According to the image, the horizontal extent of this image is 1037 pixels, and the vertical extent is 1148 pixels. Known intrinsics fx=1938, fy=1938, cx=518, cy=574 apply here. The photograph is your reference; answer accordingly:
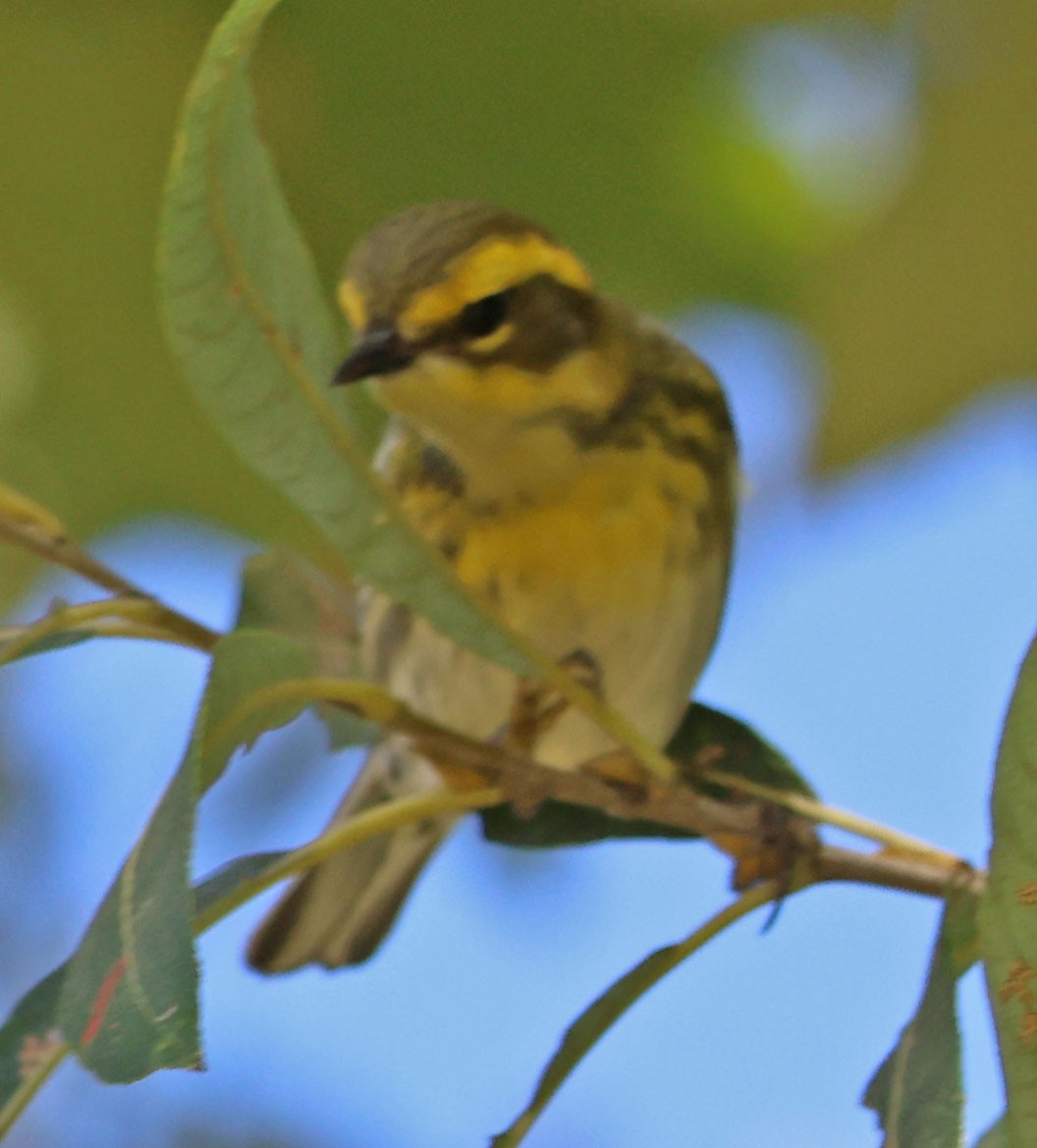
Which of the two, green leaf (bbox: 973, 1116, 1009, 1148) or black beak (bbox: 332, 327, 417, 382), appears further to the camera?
black beak (bbox: 332, 327, 417, 382)

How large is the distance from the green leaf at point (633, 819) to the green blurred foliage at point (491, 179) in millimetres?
475

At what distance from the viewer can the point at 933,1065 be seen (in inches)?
48.1

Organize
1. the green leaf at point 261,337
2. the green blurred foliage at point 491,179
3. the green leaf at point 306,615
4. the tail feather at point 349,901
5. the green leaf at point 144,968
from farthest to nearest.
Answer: the tail feather at point 349,901
the green blurred foliage at point 491,179
the green leaf at point 306,615
the green leaf at point 261,337
the green leaf at point 144,968

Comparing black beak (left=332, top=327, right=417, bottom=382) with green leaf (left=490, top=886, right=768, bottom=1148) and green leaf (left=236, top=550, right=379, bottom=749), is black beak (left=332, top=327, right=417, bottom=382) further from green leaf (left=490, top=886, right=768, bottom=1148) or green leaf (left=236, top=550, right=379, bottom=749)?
green leaf (left=490, top=886, right=768, bottom=1148)

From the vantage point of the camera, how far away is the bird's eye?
1715 millimetres

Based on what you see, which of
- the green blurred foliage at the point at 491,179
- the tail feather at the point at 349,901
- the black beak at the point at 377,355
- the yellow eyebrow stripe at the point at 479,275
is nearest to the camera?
the black beak at the point at 377,355

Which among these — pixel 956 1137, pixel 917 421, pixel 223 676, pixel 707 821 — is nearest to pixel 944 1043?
pixel 956 1137

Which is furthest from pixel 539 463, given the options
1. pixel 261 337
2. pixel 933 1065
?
pixel 933 1065

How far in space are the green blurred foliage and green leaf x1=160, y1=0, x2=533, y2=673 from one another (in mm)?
861

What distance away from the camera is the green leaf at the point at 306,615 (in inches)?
70.1

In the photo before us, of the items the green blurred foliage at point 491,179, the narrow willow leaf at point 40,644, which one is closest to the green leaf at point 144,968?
the narrow willow leaf at point 40,644

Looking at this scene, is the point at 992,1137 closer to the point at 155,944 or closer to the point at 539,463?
the point at 155,944

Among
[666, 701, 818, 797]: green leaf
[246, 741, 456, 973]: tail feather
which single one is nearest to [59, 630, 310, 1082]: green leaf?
[666, 701, 818, 797]: green leaf

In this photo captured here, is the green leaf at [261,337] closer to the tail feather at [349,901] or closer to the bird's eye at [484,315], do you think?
the bird's eye at [484,315]
